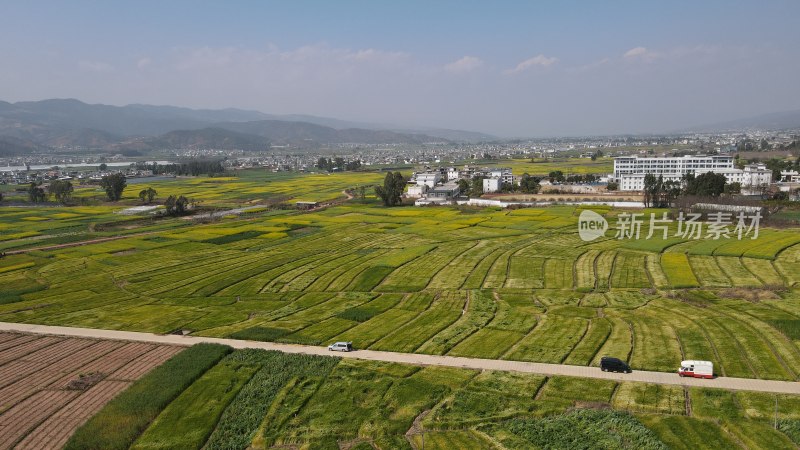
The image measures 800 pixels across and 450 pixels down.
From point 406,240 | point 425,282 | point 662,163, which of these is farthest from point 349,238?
point 662,163

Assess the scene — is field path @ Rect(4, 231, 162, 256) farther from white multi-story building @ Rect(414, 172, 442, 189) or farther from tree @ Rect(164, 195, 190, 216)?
white multi-story building @ Rect(414, 172, 442, 189)

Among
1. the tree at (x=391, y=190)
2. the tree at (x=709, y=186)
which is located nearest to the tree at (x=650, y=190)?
the tree at (x=709, y=186)

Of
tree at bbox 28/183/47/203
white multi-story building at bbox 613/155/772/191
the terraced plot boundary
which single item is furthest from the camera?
tree at bbox 28/183/47/203

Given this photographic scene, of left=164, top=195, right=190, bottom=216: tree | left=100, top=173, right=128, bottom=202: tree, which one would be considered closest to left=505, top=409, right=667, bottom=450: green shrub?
left=164, top=195, right=190, bottom=216: tree

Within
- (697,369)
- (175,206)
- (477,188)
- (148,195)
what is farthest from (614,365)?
(148,195)

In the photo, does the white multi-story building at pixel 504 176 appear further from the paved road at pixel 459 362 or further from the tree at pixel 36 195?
the tree at pixel 36 195

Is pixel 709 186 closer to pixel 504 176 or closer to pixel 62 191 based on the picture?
pixel 504 176
